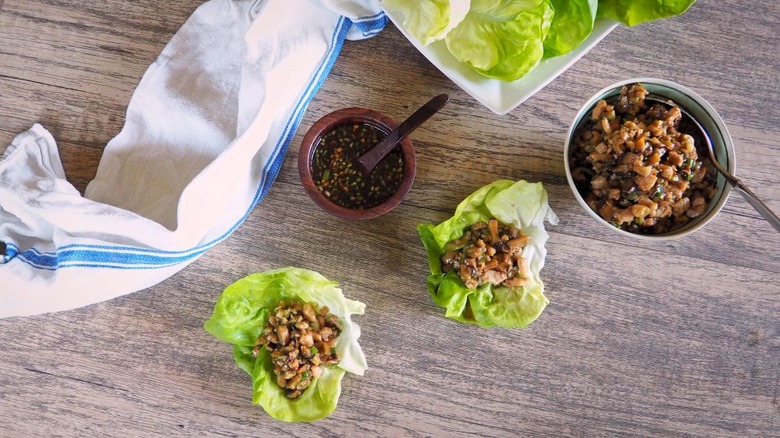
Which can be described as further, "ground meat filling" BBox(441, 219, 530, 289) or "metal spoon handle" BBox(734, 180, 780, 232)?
"ground meat filling" BBox(441, 219, 530, 289)

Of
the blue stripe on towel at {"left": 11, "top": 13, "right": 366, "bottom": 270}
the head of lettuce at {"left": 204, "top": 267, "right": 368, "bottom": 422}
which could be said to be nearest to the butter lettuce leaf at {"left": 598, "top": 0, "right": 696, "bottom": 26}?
the blue stripe on towel at {"left": 11, "top": 13, "right": 366, "bottom": 270}

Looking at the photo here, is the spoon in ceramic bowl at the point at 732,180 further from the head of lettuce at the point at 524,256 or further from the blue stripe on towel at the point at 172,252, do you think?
the blue stripe on towel at the point at 172,252

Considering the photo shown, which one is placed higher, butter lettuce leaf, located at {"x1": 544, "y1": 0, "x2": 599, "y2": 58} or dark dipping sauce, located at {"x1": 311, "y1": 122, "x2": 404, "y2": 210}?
butter lettuce leaf, located at {"x1": 544, "y1": 0, "x2": 599, "y2": 58}

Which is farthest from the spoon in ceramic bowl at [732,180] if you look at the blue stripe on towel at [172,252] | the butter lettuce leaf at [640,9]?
the blue stripe on towel at [172,252]

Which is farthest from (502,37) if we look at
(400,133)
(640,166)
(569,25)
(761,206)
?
(761,206)

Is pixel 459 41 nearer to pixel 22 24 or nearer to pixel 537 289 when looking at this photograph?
pixel 537 289

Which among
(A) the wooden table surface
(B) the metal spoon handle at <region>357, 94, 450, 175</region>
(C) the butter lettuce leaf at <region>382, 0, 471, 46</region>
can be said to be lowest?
(A) the wooden table surface

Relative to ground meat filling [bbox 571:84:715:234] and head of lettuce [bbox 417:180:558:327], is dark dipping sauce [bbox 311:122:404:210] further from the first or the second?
ground meat filling [bbox 571:84:715:234]
